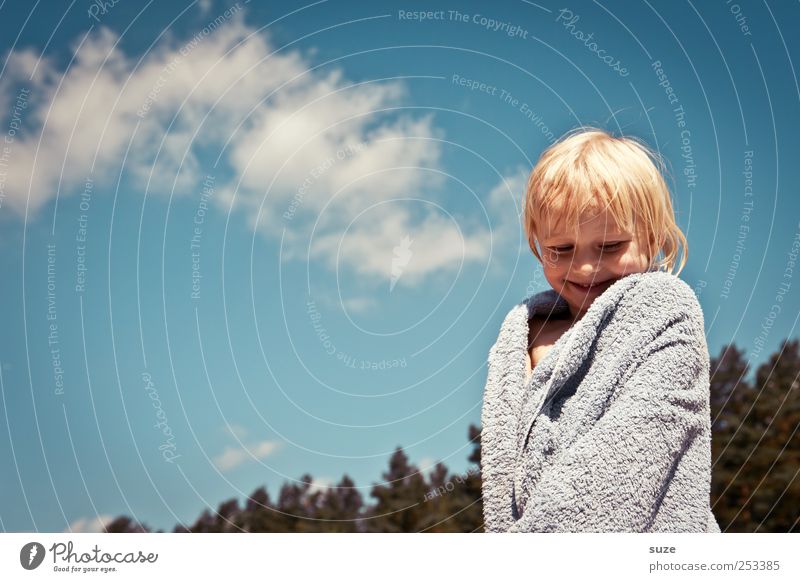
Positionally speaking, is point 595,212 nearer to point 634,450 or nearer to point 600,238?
point 600,238

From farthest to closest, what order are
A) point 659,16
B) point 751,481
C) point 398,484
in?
1. point 751,481
2. point 398,484
3. point 659,16

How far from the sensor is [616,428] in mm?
1256

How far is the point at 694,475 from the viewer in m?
1.30

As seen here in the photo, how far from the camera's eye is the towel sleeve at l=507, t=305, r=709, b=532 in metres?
1.25

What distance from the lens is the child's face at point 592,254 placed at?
A: 1382 mm

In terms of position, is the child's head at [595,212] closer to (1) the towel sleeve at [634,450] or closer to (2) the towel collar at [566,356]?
(2) the towel collar at [566,356]

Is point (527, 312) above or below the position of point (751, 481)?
below
